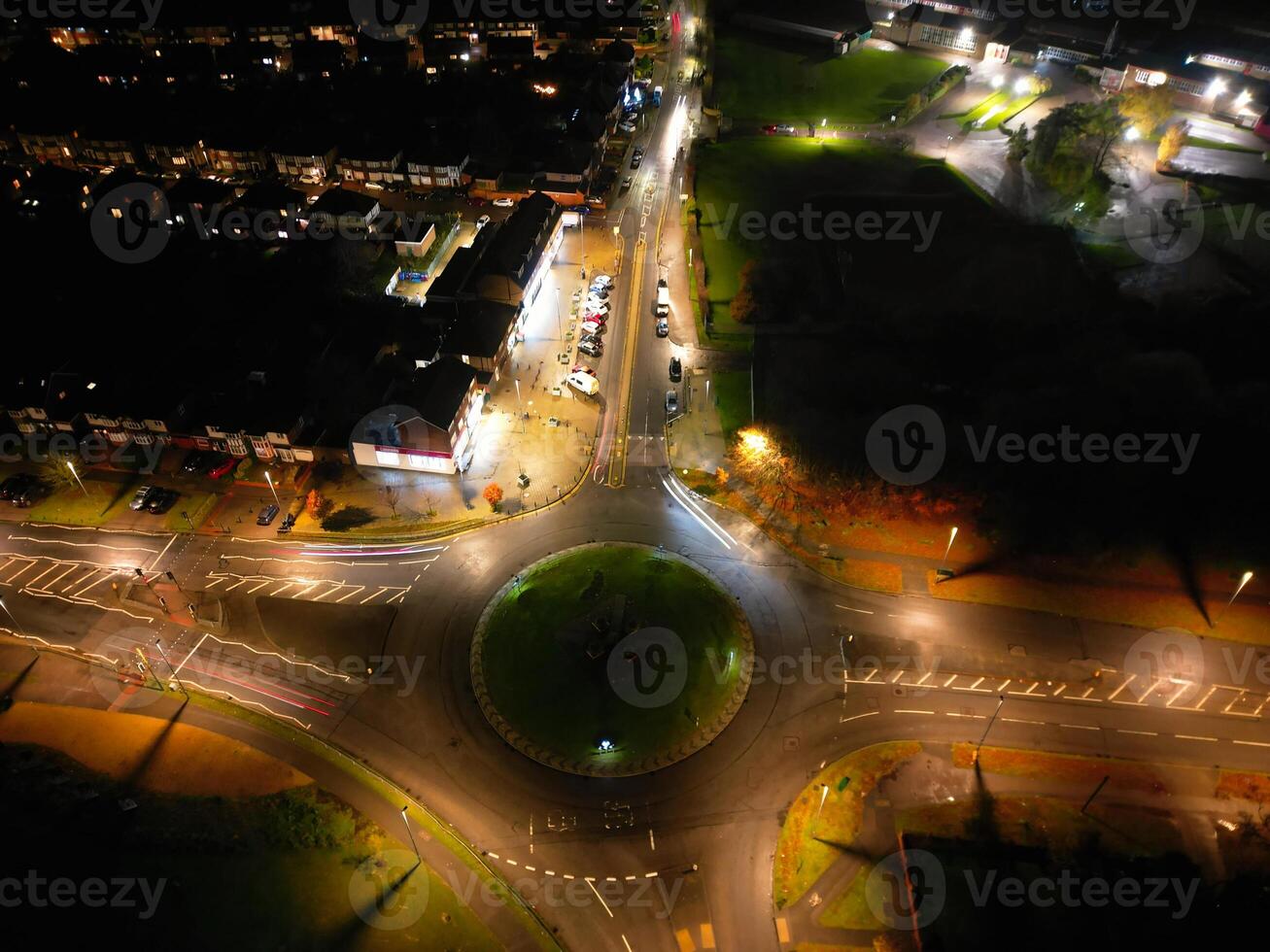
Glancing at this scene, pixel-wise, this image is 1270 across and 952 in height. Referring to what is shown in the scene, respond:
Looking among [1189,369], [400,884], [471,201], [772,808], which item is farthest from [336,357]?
[1189,369]

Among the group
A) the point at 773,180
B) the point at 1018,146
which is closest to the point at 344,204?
A: the point at 773,180

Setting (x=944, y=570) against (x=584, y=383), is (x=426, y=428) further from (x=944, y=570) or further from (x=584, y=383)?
(x=944, y=570)

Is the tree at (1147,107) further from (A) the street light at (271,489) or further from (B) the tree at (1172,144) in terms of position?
(A) the street light at (271,489)

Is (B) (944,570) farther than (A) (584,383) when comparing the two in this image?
No

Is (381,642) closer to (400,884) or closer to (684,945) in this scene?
(400,884)

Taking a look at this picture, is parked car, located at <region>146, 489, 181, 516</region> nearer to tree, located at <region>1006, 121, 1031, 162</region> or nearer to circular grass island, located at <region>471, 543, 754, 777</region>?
circular grass island, located at <region>471, 543, 754, 777</region>
